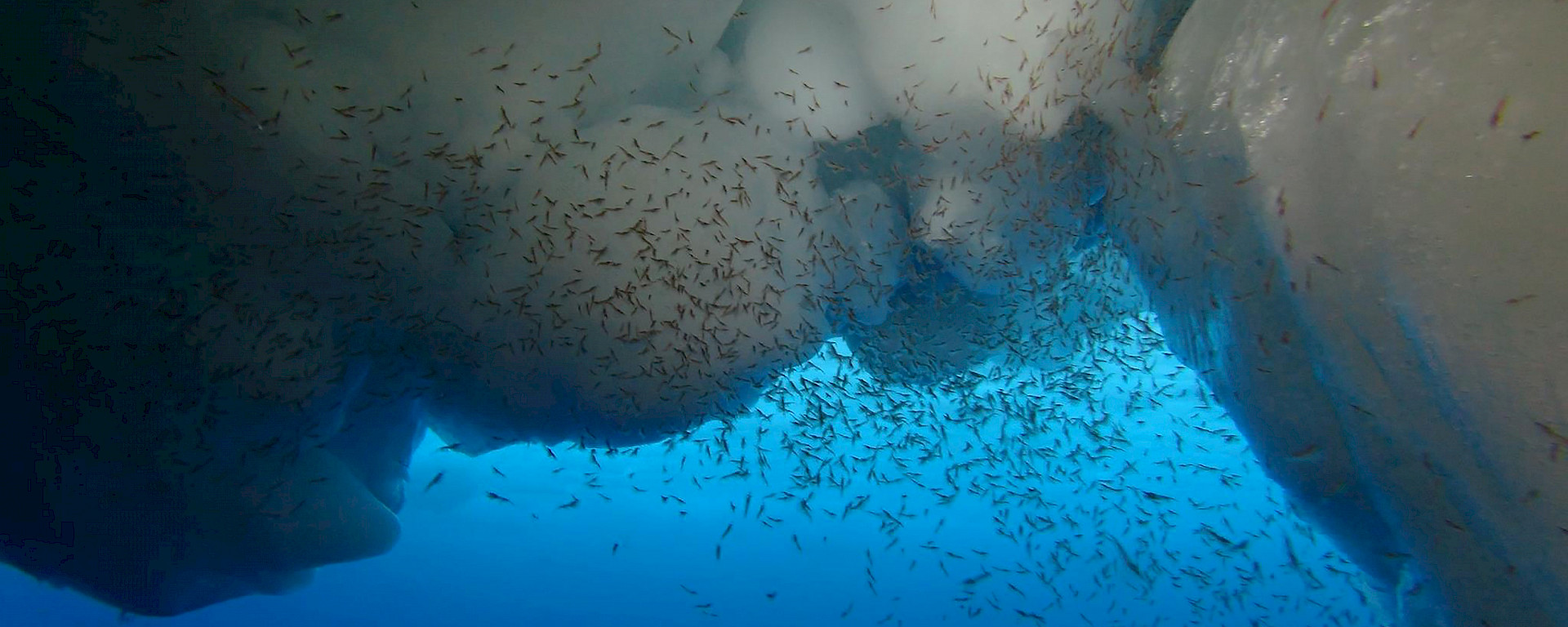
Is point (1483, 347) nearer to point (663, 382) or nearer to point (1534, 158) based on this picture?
point (1534, 158)

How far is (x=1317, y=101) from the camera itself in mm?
2896

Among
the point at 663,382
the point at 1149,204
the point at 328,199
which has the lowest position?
the point at 663,382

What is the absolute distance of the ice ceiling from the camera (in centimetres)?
250

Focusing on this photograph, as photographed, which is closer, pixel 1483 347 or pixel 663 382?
pixel 1483 347

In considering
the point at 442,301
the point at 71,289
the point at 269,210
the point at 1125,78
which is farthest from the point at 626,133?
the point at 71,289

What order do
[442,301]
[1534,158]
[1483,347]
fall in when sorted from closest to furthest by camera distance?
[1534,158] < [1483,347] < [442,301]

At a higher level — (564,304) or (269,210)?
(269,210)

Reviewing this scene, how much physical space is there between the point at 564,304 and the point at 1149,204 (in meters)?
3.47

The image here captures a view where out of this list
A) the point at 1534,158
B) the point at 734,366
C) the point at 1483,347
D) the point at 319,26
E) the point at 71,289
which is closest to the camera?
the point at 1534,158

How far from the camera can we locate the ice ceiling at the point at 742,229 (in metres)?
2.50

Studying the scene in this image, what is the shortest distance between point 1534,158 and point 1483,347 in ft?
2.04

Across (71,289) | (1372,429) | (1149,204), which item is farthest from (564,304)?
(1372,429)

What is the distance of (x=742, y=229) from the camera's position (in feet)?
13.5

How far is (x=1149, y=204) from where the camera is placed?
3994 millimetres
